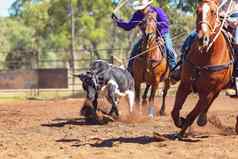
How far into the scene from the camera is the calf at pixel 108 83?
460 inches

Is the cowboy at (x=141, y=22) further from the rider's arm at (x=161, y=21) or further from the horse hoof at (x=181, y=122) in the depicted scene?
the horse hoof at (x=181, y=122)

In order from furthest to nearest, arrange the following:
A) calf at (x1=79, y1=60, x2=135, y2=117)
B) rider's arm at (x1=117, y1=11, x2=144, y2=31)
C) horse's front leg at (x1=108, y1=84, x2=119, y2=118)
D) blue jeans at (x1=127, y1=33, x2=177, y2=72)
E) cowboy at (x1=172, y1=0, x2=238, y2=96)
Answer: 1. blue jeans at (x1=127, y1=33, x2=177, y2=72)
2. rider's arm at (x1=117, y1=11, x2=144, y2=31)
3. horse's front leg at (x1=108, y1=84, x2=119, y2=118)
4. calf at (x1=79, y1=60, x2=135, y2=117)
5. cowboy at (x1=172, y1=0, x2=238, y2=96)

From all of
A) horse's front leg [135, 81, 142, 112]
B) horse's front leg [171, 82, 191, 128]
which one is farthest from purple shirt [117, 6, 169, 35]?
horse's front leg [171, 82, 191, 128]

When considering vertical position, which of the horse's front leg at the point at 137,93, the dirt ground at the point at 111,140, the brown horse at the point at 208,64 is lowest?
the dirt ground at the point at 111,140

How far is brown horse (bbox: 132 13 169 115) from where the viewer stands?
12.8 m

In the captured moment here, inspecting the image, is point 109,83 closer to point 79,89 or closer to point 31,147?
point 31,147

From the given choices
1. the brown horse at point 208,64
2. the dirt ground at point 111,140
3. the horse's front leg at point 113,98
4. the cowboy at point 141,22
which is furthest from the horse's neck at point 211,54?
the cowboy at point 141,22

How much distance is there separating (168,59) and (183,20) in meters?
22.9

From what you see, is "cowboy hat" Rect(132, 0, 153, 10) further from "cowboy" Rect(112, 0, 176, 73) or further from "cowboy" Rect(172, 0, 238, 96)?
"cowboy" Rect(172, 0, 238, 96)

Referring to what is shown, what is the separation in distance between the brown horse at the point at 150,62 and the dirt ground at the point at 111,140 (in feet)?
2.63

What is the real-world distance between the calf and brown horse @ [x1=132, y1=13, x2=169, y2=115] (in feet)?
1.16

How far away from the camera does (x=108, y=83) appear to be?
12.0 meters

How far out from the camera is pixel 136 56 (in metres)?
13.0

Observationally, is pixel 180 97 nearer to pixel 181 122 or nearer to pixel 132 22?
pixel 181 122
